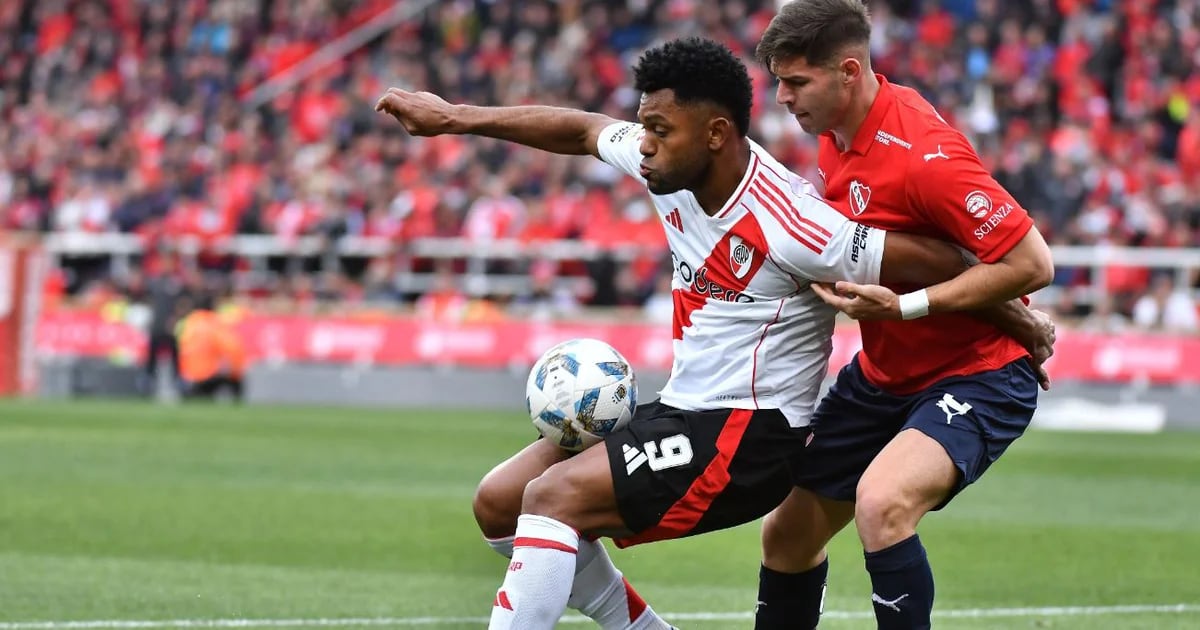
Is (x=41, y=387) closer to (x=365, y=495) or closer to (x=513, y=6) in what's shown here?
(x=513, y=6)

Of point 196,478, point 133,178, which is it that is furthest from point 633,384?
point 133,178

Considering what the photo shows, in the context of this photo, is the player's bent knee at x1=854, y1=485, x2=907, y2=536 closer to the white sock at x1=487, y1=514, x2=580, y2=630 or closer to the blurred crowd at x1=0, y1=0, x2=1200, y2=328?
the white sock at x1=487, y1=514, x2=580, y2=630

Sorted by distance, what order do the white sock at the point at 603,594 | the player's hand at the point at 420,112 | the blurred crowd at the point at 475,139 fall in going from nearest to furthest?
the white sock at the point at 603,594
the player's hand at the point at 420,112
the blurred crowd at the point at 475,139

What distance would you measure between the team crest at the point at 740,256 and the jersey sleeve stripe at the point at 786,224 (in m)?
0.12

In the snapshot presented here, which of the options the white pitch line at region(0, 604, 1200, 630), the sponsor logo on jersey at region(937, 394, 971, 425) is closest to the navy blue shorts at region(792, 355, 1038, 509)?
the sponsor logo on jersey at region(937, 394, 971, 425)

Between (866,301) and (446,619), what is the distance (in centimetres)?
298

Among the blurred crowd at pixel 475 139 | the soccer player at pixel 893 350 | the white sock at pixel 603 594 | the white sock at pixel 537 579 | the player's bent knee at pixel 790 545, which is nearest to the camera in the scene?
the white sock at pixel 537 579

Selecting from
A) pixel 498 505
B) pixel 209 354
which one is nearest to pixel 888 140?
pixel 498 505

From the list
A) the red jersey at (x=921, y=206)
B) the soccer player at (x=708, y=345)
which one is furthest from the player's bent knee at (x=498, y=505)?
the red jersey at (x=921, y=206)

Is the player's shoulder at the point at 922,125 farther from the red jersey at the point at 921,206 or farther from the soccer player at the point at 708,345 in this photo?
the soccer player at the point at 708,345

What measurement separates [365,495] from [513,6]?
1784 cm

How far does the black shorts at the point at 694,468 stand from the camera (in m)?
5.29

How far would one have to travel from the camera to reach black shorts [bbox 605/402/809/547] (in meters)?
5.29

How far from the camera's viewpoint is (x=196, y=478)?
1363 centimetres
